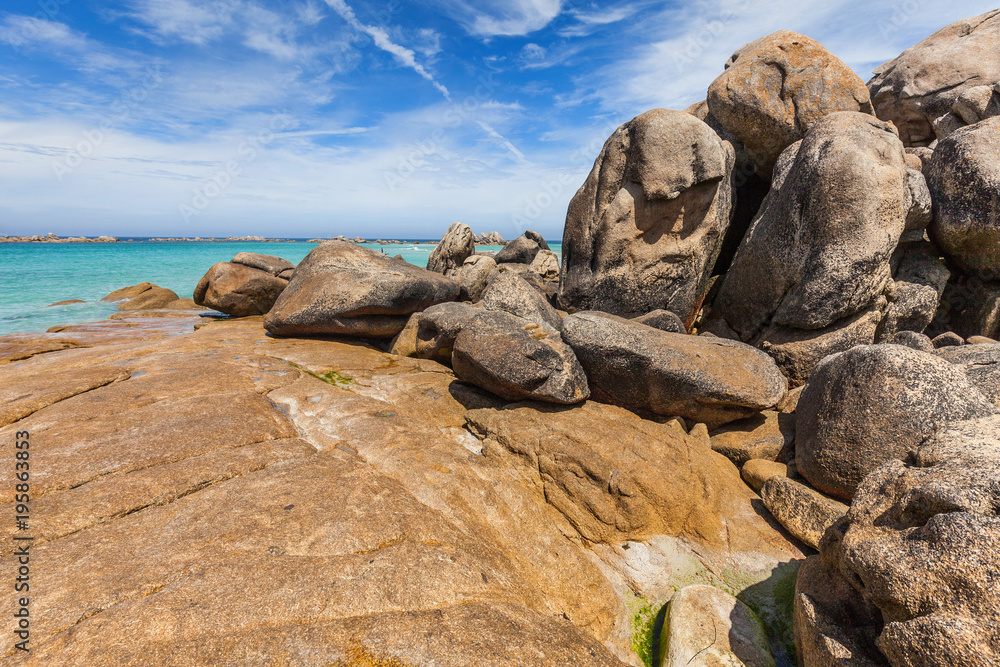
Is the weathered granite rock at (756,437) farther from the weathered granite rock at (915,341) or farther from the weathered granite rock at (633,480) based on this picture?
the weathered granite rock at (915,341)

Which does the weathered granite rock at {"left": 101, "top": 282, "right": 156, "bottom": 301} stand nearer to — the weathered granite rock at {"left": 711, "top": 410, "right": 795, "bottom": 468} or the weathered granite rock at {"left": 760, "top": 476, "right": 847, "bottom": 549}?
the weathered granite rock at {"left": 711, "top": 410, "right": 795, "bottom": 468}

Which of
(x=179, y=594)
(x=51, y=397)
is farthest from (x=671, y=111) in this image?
(x=51, y=397)

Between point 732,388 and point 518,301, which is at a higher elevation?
point 518,301

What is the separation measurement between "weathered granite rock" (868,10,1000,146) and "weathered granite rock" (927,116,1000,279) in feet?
15.8

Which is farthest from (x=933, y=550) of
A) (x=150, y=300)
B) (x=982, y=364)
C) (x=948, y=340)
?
(x=150, y=300)

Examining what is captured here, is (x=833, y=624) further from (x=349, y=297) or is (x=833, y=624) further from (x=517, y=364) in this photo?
(x=349, y=297)

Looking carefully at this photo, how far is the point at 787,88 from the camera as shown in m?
9.85

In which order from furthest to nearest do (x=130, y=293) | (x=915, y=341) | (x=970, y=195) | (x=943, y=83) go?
(x=130, y=293) → (x=943, y=83) → (x=970, y=195) → (x=915, y=341)

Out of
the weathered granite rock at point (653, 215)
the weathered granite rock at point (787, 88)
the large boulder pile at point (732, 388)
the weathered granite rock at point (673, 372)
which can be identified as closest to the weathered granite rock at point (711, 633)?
the large boulder pile at point (732, 388)

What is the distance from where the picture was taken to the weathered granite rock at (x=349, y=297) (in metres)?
9.76

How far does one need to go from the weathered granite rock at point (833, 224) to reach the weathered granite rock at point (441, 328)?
18.4 feet

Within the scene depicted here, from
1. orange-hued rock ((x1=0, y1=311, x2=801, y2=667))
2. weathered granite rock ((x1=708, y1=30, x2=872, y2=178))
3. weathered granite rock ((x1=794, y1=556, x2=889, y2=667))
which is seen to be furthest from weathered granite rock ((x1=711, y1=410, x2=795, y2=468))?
weathered granite rock ((x1=708, y1=30, x2=872, y2=178))

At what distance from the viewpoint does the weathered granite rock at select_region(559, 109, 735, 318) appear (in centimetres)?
881

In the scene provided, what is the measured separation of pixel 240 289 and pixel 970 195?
17.7 meters
